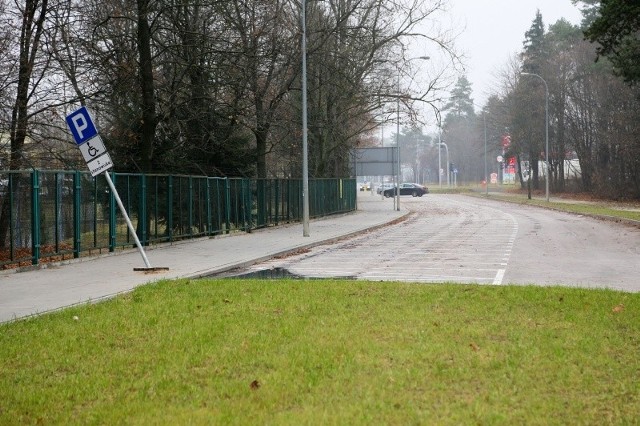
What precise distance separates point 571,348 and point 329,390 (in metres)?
2.50

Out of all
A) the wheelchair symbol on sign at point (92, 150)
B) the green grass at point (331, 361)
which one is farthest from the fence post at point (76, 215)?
the green grass at point (331, 361)

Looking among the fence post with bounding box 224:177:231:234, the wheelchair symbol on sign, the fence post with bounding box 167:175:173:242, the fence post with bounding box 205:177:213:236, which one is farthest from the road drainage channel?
the fence post with bounding box 224:177:231:234

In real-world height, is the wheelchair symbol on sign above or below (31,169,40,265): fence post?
above

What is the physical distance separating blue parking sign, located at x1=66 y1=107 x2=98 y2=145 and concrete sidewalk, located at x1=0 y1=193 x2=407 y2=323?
2.54 metres

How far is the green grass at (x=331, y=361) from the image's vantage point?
5.37 metres

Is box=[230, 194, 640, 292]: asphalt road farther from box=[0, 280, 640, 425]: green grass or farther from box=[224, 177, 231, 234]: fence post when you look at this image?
box=[224, 177, 231, 234]: fence post

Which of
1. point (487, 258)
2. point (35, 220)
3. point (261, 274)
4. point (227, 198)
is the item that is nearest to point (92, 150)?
point (35, 220)

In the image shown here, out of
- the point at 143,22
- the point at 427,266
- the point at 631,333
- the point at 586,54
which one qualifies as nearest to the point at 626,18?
the point at 427,266

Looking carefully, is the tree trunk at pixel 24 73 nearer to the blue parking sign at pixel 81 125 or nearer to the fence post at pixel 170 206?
the fence post at pixel 170 206

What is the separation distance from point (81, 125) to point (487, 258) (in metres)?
9.14

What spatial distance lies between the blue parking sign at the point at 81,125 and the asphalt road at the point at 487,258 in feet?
14.5

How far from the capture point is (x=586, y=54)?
68.2m

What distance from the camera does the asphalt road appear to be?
46.7 feet

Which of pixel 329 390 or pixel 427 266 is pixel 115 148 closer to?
pixel 427 266
